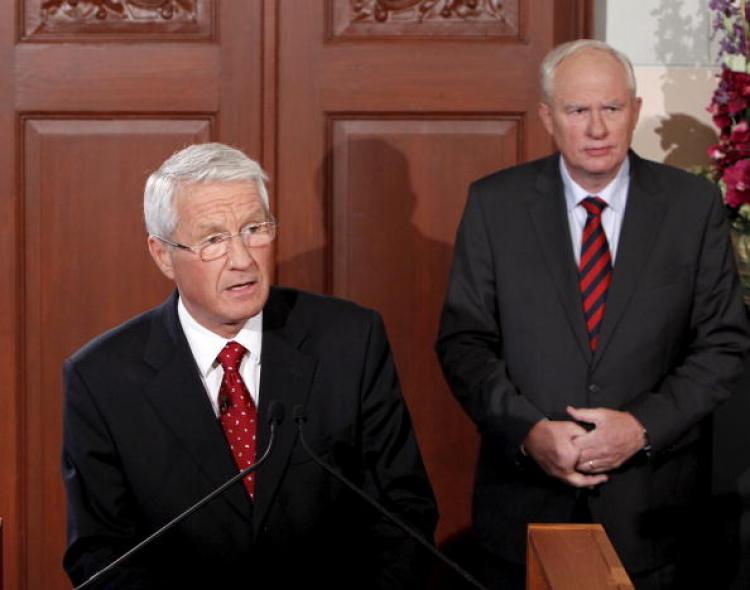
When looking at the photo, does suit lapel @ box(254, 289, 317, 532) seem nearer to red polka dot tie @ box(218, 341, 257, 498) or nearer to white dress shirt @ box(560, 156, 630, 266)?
red polka dot tie @ box(218, 341, 257, 498)

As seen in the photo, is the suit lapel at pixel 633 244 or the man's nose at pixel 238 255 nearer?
the man's nose at pixel 238 255

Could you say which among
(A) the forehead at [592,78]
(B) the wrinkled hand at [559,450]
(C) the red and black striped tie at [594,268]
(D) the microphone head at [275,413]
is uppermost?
(A) the forehead at [592,78]

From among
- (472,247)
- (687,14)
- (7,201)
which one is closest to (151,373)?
(472,247)

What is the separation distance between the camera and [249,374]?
2.54 meters

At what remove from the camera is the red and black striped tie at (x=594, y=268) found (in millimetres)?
2893

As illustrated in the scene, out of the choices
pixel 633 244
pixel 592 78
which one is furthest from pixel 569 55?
pixel 633 244

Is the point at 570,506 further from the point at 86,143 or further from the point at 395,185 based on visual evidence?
the point at 86,143

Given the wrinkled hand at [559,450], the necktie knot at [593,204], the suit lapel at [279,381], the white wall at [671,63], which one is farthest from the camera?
the white wall at [671,63]

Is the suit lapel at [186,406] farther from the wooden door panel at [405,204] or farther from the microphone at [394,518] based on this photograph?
the wooden door panel at [405,204]

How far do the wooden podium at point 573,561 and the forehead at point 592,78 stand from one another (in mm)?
1200

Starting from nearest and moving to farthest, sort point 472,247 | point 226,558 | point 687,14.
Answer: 1. point 226,558
2. point 472,247
3. point 687,14

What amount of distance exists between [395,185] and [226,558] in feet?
5.15

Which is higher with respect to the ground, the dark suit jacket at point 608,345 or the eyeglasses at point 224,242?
the eyeglasses at point 224,242

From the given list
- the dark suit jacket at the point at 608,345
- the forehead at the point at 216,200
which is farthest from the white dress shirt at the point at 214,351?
the dark suit jacket at the point at 608,345
